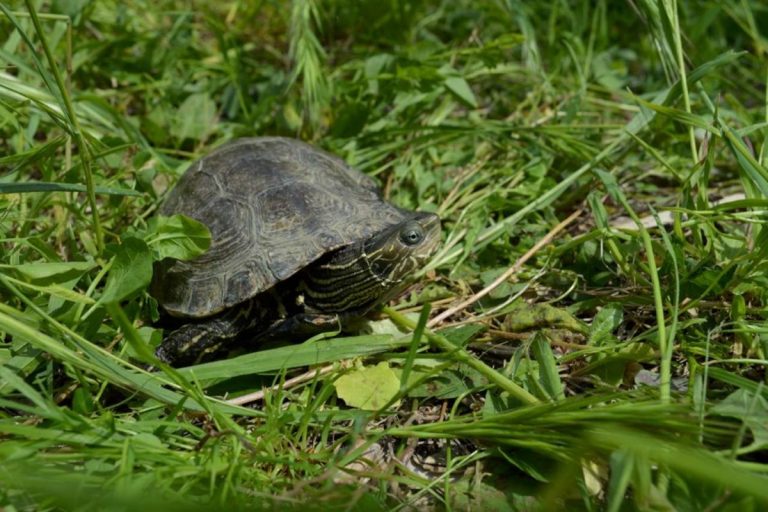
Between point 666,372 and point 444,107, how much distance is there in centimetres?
200

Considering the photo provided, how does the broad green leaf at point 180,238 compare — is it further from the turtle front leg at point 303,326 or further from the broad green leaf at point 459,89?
the broad green leaf at point 459,89

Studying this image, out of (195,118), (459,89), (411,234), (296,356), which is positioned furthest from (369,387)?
(195,118)

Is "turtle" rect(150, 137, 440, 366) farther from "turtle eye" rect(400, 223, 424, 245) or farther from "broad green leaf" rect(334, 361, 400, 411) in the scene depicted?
"broad green leaf" rect(334, 361, 400, 411)

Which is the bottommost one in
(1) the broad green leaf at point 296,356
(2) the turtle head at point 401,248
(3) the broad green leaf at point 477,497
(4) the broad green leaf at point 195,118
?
(3) the broad green leaf at point 477,497

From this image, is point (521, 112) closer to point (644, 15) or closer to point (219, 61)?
point (644, 15)

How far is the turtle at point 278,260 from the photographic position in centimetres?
218

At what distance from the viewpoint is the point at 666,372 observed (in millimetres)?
1563

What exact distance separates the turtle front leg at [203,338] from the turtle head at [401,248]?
1.53 feet

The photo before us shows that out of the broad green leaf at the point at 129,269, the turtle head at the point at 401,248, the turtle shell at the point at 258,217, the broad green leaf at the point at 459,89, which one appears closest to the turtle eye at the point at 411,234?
the turtle head at the point at 401,248

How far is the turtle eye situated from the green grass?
269 millimetres

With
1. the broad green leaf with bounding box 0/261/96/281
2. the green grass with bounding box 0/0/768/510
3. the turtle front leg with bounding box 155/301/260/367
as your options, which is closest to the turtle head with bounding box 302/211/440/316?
the green grass with bounding box 0/0/768/510

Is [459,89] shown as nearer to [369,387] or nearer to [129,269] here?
[369,387]

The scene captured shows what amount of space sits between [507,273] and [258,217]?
90 centimetres

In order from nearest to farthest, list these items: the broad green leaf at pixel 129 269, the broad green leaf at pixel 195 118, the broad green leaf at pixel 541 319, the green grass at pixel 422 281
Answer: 1. the green grass at pixel 422 281
2. the broad green leaf at pixel 129 269
3. the broad green leaf at pixel 541 319
4. the broad green leaf at pixel 195 118
